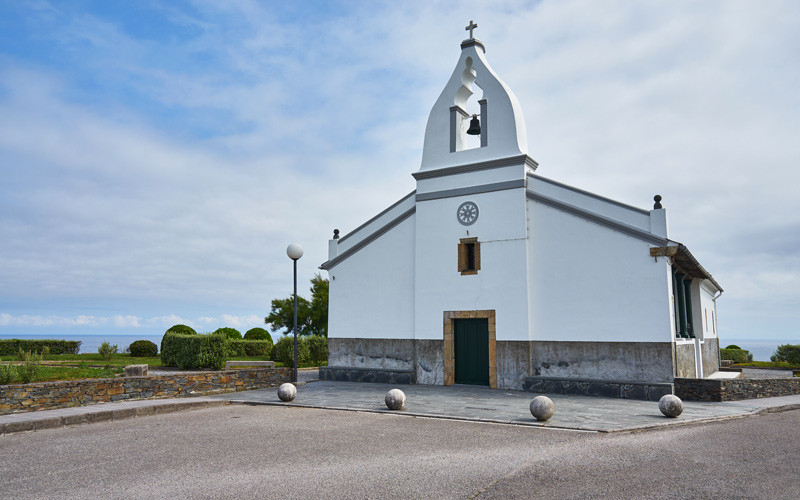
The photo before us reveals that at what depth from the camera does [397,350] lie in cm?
1775

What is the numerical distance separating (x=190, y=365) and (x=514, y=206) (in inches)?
539

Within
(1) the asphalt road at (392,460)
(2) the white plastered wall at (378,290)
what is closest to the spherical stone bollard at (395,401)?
(1) the asphalt road at (392,460)

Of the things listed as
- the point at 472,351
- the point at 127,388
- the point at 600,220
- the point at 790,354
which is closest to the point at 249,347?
the point at 472,351

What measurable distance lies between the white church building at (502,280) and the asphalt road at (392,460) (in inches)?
181

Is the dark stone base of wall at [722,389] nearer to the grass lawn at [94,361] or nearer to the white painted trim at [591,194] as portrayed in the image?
the white painted trim at [591,194]

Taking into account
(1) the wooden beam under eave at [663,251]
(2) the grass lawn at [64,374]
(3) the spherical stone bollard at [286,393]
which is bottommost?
(3) the spherical stone bollard at [286,393]

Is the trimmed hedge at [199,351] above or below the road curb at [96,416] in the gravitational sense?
above

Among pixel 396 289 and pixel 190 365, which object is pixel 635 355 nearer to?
pixel 396 289

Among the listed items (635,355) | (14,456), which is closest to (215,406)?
(14,456)

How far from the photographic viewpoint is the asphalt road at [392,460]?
18.9 ft

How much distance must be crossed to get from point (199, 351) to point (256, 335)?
1030 centimetres

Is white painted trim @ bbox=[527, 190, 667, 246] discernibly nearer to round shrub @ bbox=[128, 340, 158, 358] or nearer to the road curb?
the road curb

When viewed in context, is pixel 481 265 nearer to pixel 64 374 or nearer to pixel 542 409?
pixel 542 409

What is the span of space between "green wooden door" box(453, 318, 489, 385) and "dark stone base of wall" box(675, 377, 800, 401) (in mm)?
5291
